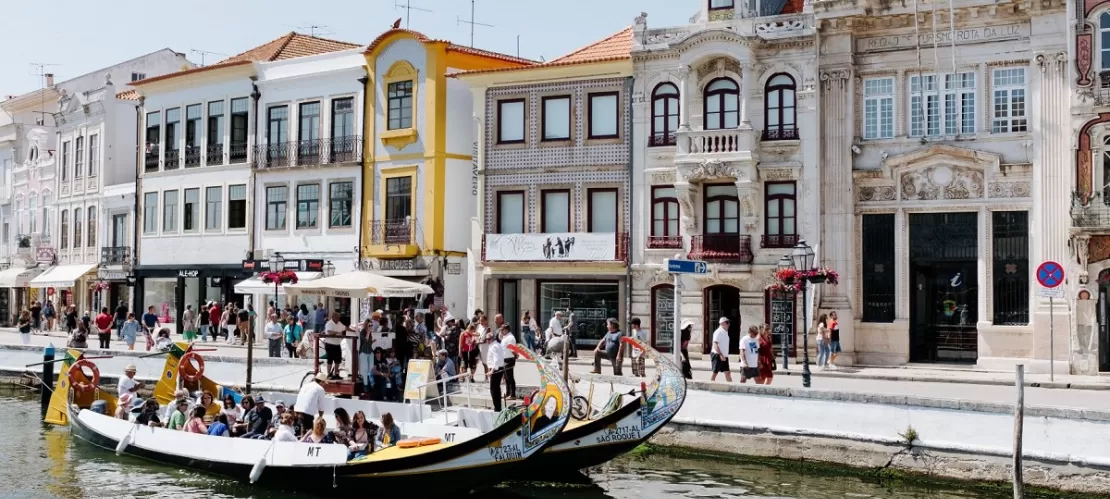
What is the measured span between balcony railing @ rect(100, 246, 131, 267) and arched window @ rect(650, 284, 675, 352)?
23636 mm

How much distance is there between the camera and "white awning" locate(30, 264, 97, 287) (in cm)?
4897

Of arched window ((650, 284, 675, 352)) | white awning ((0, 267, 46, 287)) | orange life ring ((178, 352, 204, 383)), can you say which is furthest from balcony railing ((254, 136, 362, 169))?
white awning ((0, 267, 46, 287))

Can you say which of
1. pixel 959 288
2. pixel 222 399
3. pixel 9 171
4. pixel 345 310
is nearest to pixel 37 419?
pixel 222 399

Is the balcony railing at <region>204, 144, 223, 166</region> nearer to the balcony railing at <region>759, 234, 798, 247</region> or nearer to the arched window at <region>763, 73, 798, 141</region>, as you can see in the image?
the arched window at <region>763, 73, 798, 141</region>

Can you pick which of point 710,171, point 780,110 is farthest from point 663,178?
point 780,110

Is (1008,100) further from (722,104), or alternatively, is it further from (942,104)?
(722,104)

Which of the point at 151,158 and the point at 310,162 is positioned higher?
the point at 151,158

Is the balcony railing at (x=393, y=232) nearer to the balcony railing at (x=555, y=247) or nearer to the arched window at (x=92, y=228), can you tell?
the balcony railing at (x=555, y=247)

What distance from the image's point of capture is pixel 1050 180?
29.8 m

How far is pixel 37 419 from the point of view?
97.5ft

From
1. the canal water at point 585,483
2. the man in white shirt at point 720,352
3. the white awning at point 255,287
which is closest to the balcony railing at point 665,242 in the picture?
the man in white shirt at point 720,352

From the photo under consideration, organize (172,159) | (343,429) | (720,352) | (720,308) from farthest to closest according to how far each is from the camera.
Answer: (172,159)
(720,308)
(720,352)
(343,429)

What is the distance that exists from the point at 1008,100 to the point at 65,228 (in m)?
40.1

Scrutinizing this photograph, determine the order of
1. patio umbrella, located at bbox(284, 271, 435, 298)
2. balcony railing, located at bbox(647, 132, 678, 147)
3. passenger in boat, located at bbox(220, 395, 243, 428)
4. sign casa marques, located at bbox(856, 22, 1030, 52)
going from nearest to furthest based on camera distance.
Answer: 1. passenger in boat, located at bbox(220, 395, 243, 428)
2. patio umbrella, located at bbox(284, 271, 435, 298)
3. sign casa marques, located at bbox(856, 22, 1030, 52)
4. balcony railing, located at bbox(647, 132, 678, 147)
